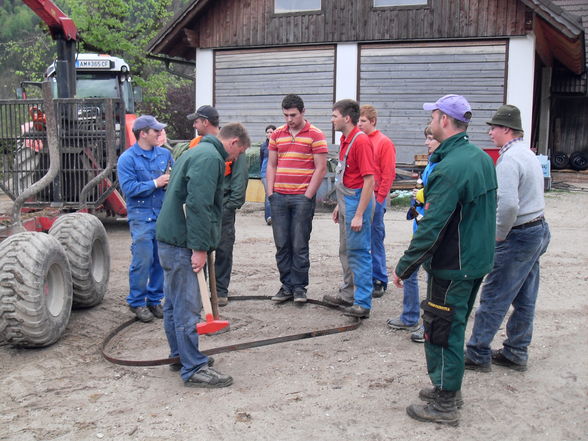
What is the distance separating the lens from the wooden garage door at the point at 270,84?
56.7ft

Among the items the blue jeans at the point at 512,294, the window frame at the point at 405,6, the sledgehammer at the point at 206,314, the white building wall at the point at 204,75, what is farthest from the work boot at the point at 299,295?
the white building wall at the point at 204,75

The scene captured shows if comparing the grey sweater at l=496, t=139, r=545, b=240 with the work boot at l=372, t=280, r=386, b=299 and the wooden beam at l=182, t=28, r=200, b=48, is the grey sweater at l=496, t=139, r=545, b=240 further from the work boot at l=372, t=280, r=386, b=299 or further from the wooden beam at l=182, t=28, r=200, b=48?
the wooden beam at l=182, t=28, r=200, b=48

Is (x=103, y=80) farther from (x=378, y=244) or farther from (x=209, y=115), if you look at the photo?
(x=209, y=115)

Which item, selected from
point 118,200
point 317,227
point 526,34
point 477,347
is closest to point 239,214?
point 317,227

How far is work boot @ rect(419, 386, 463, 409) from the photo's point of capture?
4059mm

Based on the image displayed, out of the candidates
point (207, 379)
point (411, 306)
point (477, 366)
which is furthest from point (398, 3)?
point (207, 379)

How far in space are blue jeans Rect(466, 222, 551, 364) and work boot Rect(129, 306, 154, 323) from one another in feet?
9.31

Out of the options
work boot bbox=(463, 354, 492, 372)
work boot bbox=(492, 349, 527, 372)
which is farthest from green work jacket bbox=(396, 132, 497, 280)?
work boot bbox=(492, 349, 527, 372)

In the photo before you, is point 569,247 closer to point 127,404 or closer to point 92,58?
point 127,404

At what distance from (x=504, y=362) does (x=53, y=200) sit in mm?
5241

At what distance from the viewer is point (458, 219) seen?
12.8 feet

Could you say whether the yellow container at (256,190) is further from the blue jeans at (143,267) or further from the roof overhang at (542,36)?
the blue jeans at (143,267)

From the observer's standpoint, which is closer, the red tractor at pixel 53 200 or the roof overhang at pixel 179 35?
the red tractor at pixel 53 200

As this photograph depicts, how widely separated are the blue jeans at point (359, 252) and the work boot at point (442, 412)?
202 centimetres
